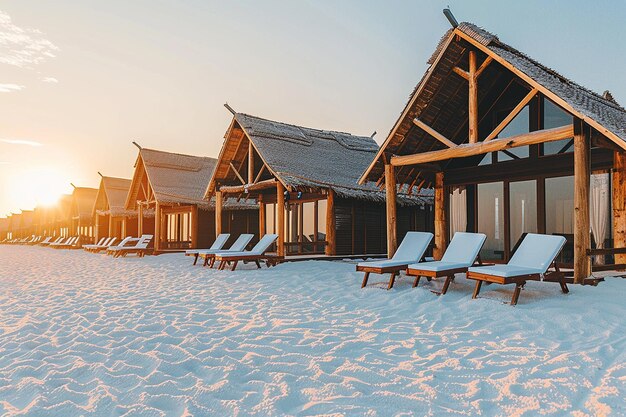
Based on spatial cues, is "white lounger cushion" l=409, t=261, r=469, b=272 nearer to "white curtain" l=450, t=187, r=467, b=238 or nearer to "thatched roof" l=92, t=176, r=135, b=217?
"white curtain" l=450, t=187, r=467, b=238

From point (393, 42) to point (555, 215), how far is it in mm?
6250

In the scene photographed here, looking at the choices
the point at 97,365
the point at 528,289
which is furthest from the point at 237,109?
the point at 97,365

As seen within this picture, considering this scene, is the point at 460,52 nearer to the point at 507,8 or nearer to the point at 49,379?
the point at 507,8

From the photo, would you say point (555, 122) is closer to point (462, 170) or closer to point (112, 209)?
point (462, 170)

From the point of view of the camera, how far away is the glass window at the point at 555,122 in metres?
8.47

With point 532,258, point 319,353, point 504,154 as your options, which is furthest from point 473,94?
point 319,353

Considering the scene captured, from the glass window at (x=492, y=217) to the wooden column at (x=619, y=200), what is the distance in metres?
2.09

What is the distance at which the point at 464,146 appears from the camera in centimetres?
766

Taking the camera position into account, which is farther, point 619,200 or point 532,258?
point 619,200

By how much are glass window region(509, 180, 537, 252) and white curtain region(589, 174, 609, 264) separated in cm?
118

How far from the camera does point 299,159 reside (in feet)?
43.8

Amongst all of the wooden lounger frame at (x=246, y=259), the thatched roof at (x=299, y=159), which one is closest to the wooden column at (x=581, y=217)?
the wooden lounger frame at (x=246, y=259)

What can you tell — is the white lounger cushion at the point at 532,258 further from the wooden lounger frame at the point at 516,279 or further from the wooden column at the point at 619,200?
the wooden column at the point at 619,200

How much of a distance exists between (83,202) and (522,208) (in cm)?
2741
